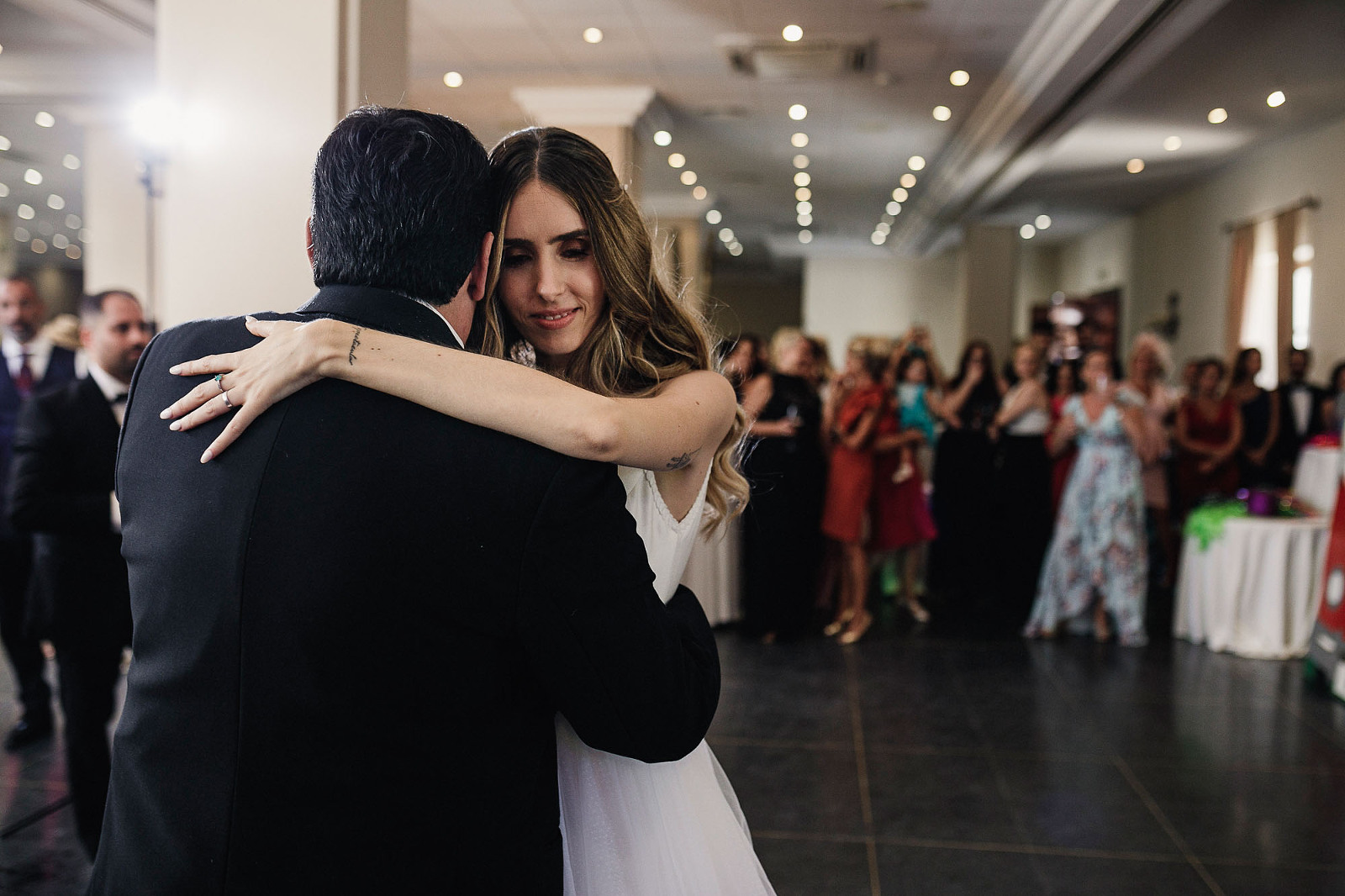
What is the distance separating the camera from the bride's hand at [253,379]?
34.3 inches

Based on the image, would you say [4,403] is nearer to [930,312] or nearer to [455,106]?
[455,106]

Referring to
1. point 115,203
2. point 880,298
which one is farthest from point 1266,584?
point 880,298

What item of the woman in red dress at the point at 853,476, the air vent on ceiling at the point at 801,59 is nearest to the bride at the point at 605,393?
the woman in red dress at the point at 853,476

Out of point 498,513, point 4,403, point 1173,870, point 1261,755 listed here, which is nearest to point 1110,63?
point 1261,755

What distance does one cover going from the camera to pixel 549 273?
4.47 feet

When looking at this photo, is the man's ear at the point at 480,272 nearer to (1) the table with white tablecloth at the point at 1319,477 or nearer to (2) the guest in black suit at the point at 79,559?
(2) the guest in black suit at the point at 79,559

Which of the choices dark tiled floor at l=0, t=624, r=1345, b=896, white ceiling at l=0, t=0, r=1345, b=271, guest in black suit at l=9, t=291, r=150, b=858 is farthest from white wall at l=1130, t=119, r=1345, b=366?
guest in black suit at l=9, t=291, r=150, b=858

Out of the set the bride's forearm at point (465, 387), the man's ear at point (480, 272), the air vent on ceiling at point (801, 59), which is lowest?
the bride's forearm at point (465, 387)

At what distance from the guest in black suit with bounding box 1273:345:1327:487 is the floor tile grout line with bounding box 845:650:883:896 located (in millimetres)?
4291

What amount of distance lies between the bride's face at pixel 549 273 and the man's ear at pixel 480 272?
32 centimetres

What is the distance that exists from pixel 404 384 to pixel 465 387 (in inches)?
2.1

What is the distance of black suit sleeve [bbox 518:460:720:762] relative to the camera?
87cm

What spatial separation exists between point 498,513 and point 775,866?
92.8 inches

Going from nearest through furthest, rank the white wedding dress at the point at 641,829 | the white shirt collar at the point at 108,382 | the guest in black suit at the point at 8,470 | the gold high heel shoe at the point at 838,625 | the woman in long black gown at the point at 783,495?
the white wedding dress at the point at 641,829 < the white shirt collar at the point at 108,382 < the guest in black suit at the point at 8,470 < the woman in long black gown at the point at 783,495 < the gold high heel shoe at the point at 838,625
